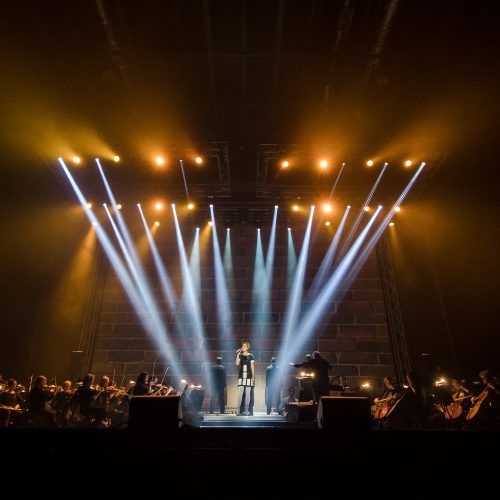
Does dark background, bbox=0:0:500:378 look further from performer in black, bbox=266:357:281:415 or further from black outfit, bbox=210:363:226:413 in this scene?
black outfit, bbox=210:363:226:413

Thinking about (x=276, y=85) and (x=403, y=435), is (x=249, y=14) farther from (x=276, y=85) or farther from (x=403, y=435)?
(x=403, y=435)

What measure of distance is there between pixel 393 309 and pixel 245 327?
452 centimetres

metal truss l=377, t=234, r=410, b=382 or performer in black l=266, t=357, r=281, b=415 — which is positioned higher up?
metal truss l=377, t=234, r=410, b=382

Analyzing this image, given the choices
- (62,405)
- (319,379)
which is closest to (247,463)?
(319,379)

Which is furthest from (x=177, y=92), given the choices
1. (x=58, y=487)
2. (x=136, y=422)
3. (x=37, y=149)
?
(x=58, y=487)

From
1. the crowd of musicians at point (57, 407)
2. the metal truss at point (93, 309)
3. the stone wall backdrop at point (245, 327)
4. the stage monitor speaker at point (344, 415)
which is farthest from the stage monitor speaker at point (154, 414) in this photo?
the metal truss at point (93, 309)

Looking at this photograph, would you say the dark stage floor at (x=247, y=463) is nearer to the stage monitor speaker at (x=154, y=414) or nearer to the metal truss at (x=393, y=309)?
the stage monitor speaker at (x=154, y=414)

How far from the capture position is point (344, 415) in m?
2.81

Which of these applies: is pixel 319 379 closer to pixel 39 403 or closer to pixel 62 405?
pixel 39 403

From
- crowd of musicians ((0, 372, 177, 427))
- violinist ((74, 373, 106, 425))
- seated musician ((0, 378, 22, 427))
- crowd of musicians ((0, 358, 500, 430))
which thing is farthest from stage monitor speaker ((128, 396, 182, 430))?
seated musician ((0, 378, 22, 427))

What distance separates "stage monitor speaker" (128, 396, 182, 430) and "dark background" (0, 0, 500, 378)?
613cm

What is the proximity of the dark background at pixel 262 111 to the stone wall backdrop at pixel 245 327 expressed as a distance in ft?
3.42

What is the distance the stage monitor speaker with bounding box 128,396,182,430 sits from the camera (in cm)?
276

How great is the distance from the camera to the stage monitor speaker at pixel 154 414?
276 cm
